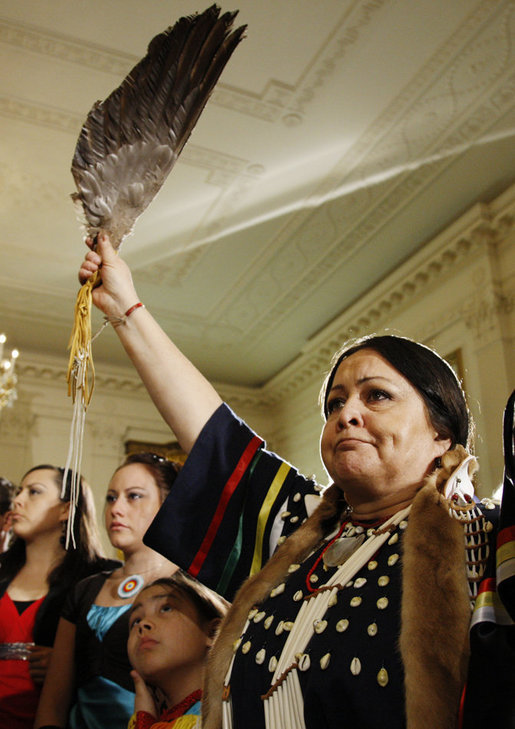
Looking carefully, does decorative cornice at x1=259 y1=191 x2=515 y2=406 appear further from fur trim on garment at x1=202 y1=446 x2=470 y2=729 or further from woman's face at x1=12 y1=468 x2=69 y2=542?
fur trim on garment at x1=202 y1=446 x2=470 y2=729

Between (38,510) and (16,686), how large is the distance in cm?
68

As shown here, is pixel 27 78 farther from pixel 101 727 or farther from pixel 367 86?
pixel 101 727

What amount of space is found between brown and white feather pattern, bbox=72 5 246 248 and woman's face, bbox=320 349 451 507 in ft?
2.21

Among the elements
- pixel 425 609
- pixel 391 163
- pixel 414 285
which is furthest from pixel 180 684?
pixel 414 285

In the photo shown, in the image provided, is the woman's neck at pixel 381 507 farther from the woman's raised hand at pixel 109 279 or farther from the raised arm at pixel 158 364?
the woman's raised hand at pixel 109 279

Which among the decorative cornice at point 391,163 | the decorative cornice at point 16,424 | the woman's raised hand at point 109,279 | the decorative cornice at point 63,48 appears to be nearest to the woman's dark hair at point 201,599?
the woman's raised hand at point 109,279

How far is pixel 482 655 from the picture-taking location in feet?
2.85

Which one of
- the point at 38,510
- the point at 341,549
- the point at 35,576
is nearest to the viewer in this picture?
the point at 341,549

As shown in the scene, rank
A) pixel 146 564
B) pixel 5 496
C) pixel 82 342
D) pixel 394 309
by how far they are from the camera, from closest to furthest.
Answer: pixel 82 342, pixel 146 564, pixel 5 496, pixel 394 309

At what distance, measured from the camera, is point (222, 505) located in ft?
4.89

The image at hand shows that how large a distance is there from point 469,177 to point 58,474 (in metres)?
4.36

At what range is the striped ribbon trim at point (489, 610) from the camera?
88cm

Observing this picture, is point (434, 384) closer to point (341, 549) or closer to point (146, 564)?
point (341, 549)

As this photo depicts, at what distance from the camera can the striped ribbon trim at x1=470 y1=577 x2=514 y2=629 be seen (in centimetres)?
88
